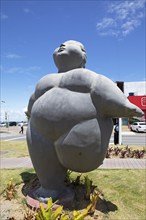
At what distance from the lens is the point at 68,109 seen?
437 centimetres

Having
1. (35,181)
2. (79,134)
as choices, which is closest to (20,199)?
(35,181)

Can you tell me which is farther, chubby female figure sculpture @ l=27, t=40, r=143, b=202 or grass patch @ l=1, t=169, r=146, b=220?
grass patch @ l=1, t=169, r=146, b=220

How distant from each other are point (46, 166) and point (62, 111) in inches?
→ 41.6

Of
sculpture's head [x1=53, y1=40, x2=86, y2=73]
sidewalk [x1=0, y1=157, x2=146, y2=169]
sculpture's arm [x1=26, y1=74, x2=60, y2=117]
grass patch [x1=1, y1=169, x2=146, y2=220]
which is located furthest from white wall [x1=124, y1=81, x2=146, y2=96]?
sculpture's arm [x1=26, y1=74, x2=60, y2=117]

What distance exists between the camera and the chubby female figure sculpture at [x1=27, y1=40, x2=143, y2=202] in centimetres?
434

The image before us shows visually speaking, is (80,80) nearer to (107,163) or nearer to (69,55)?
(69,55)

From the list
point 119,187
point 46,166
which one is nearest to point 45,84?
point 46,166

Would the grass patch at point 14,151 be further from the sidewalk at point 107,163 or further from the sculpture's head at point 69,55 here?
the sculpture's head at point 69,55

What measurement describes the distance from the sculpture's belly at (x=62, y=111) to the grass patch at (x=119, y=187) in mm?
1736

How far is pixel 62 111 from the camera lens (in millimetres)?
4398

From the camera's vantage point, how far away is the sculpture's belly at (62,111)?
14.3 ft

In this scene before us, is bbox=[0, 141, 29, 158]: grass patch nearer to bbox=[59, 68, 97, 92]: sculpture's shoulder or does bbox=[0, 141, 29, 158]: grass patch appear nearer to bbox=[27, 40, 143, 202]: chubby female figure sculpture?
bbox=[27, 40, 143, 202]: chubby female figure sculpture

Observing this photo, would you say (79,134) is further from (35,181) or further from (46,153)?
(35,181)

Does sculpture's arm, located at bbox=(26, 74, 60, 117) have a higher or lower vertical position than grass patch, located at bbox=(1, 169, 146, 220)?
higher
